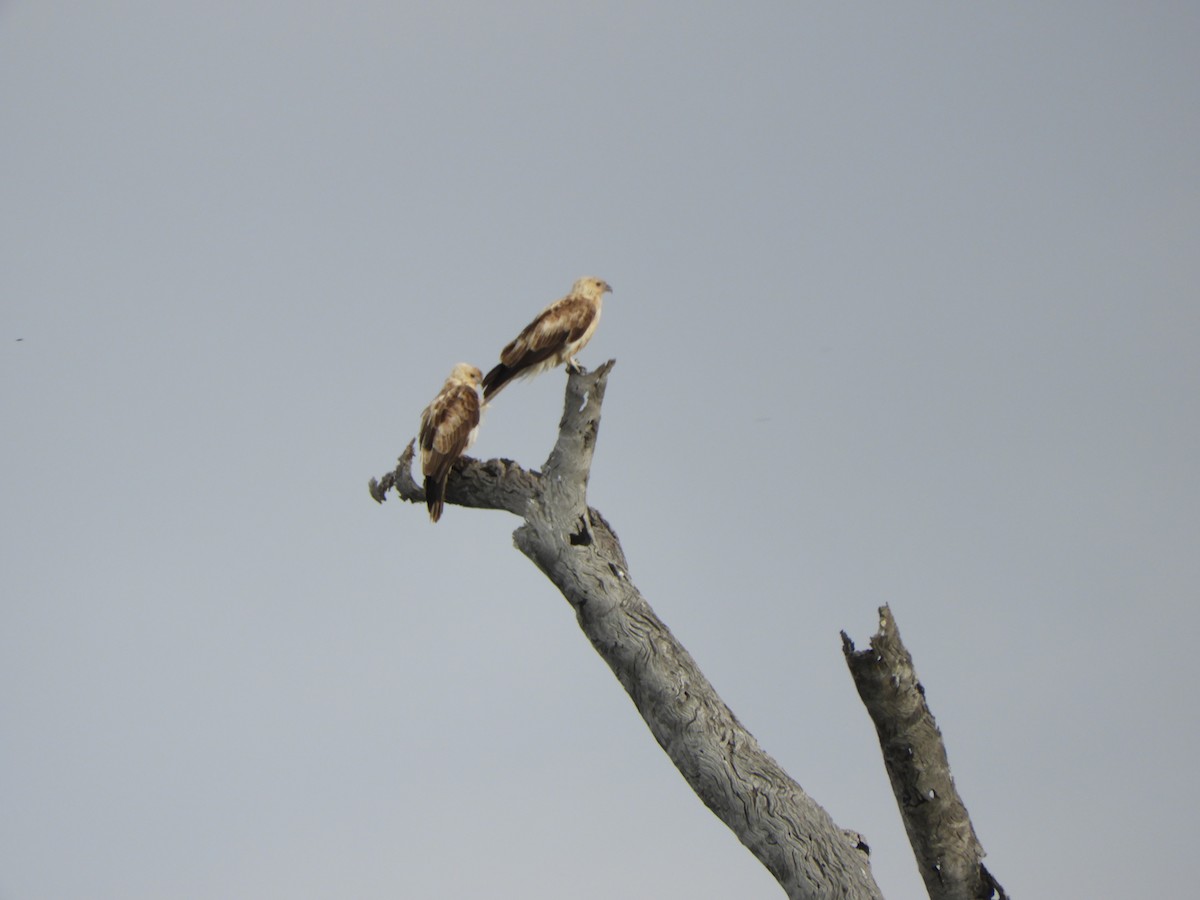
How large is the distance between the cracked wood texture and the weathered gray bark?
2.53ft

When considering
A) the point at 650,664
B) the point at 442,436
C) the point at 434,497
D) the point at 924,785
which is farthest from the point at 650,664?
the point at 442,436

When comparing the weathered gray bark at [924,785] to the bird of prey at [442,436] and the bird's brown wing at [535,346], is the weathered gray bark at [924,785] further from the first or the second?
the bird's brown wing at [535,346]

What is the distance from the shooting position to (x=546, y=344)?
11.0 metres

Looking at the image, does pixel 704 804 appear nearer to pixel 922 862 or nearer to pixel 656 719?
pixel 656 719

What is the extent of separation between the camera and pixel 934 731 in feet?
29.2

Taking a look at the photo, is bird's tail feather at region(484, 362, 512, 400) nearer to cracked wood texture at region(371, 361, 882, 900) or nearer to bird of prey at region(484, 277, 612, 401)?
bird of prey at region(484, 277, 612, 401)

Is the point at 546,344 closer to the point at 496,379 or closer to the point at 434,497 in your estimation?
the point at 496,379

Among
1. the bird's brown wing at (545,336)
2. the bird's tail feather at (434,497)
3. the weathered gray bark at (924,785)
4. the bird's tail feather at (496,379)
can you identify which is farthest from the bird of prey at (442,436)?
the weathered gray bark at (924,785)

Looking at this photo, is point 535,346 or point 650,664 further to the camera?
point 535,346

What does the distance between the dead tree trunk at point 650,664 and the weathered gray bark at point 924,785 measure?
0.77 m

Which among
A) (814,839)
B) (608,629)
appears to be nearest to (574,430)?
(608,629)

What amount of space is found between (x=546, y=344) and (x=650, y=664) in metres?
3.33

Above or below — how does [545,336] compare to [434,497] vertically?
above

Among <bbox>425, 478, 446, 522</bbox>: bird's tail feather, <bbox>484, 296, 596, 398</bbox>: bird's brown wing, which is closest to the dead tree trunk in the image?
<bbox>425, 478, 446, 522</bbox>: bird's tail feather
